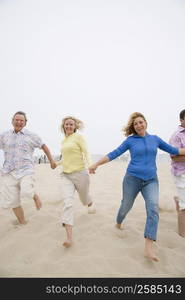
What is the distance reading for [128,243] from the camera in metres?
4.24

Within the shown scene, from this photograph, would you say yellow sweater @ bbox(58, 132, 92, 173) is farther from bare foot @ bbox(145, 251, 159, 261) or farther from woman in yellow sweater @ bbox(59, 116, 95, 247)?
bare foot @ bbox(145, 251, 159, 261)

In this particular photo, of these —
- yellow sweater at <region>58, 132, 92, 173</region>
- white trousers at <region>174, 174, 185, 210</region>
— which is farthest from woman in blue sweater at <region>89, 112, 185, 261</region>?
white trousers at <region>174, 174, 185, 210</region>

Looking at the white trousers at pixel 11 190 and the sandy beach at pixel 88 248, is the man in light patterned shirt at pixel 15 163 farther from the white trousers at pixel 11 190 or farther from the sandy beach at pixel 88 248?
the sandy beach at pixel 88 248

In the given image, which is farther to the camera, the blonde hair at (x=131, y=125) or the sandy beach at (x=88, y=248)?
the blonde hair at (x=131, y=125)

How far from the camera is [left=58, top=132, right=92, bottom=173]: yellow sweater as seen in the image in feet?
15.3

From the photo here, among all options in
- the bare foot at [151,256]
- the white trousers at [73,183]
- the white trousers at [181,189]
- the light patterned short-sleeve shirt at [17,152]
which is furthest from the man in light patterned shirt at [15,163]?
the white trousers at [181,189]

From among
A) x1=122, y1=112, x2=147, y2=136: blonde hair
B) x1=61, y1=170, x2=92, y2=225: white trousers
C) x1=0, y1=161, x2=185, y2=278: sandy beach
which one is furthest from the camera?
x1=61, y1=170, x2=92, y2=225: white trousers

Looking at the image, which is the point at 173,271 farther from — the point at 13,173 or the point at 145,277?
the point at 13,173

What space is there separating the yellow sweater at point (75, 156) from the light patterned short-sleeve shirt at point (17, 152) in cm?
82

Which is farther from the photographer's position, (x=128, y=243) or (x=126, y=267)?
(x=128, y=243)

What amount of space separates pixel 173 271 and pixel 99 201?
3683 millimetres

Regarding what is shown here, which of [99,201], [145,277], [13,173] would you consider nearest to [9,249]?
[13,173]

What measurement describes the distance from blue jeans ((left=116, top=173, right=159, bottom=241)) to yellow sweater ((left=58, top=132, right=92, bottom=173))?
2.88 ft

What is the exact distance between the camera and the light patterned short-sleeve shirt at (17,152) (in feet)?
16.5
